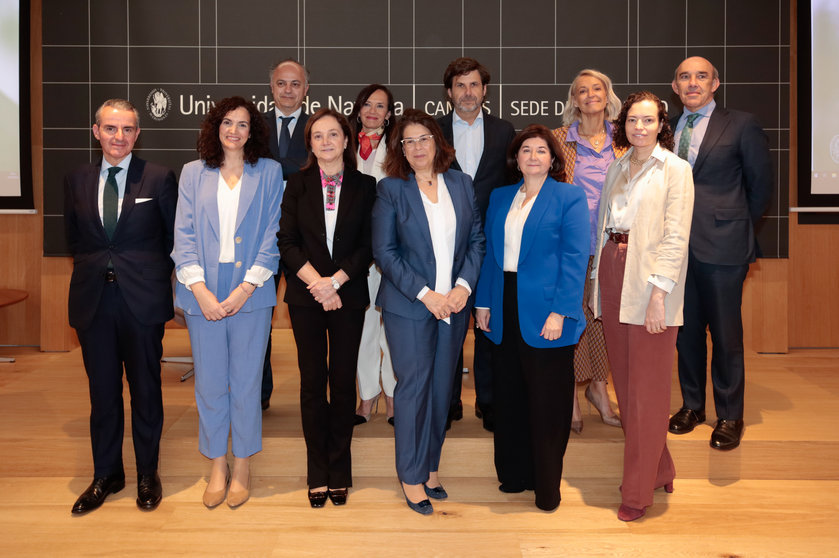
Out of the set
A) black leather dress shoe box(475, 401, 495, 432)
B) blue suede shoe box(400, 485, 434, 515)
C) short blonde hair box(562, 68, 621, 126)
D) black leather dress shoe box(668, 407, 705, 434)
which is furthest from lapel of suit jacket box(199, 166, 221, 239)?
black leather dress shoe box(668, 407, 705, 434)

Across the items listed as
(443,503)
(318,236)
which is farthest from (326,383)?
(443,503)

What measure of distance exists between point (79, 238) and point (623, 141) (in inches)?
94.0

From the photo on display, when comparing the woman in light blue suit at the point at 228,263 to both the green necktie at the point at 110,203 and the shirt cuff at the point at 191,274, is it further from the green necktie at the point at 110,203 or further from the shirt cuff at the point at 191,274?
the green necktie at the point at 110,203

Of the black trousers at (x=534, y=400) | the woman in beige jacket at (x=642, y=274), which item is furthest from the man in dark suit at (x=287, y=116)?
the woman in beige jacket at (x=642, y=274)

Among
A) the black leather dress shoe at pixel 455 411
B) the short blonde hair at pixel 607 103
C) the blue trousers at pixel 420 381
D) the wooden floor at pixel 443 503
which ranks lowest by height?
the wooden floor at pixel 443 503

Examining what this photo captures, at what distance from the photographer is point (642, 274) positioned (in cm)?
321

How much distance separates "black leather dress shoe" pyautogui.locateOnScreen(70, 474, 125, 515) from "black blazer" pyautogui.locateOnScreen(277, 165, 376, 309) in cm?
118

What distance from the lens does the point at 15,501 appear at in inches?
139

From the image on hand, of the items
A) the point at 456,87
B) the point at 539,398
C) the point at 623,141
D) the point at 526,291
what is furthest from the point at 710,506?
the point at 456,87

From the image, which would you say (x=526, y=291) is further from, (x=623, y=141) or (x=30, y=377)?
(x=30, y=377)

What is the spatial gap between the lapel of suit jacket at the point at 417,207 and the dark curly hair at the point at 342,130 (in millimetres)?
290

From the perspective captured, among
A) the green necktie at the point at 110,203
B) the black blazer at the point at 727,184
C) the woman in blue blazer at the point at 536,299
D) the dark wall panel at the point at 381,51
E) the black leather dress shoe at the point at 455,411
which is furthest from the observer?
the dark wall panel at the point at 381,51

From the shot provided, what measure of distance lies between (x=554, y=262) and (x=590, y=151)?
2.57 ft

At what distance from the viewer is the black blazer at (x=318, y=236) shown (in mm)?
3283
